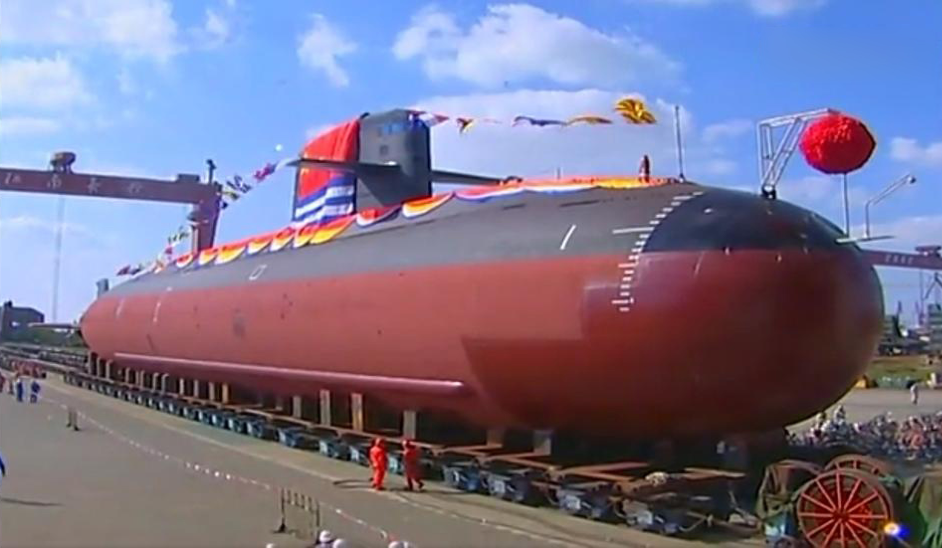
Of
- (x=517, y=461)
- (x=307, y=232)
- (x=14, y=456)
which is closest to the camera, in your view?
(x=517, y=461)

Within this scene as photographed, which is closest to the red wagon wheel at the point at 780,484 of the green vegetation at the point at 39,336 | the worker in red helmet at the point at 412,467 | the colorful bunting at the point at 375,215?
the worker in red helmet at the point at 412,467

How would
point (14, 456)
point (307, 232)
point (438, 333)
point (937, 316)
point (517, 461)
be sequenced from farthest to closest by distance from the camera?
1. point (937, 316)
2. point (307, 232)
3. point (14, 456)
4. point (438, 333)
5. point (517, 461)

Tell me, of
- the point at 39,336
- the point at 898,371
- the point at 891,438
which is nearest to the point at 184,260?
the point at 891,438

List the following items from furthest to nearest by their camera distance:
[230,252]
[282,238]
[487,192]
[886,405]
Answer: [886,405], [230,252], [282,238], [487,192]

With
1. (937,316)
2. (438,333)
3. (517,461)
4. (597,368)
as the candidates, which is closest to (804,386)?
(597,368)

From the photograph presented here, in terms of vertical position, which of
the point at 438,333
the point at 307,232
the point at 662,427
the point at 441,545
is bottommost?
the point at 441,545

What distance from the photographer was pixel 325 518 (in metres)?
12.8

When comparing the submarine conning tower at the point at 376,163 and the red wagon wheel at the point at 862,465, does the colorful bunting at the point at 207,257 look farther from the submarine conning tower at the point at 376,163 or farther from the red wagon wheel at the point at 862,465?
the red wagon wheel at the point at 862,465

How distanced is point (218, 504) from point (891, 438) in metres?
11.3

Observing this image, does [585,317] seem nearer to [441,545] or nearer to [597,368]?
[597,368]

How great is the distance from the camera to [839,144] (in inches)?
423

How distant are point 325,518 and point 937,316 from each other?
87.8 metres

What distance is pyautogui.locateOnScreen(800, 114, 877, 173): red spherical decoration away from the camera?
35.1 feet

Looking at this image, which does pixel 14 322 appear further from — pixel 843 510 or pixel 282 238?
pixel 843 510
